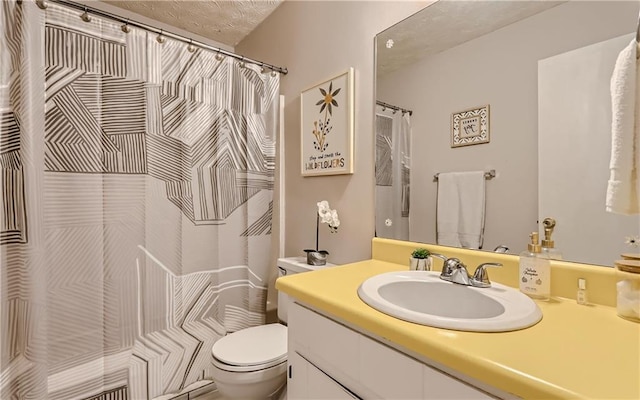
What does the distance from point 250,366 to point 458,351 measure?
3.29ft

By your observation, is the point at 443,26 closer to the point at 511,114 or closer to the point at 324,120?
the point at 511,114

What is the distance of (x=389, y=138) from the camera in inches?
56.6

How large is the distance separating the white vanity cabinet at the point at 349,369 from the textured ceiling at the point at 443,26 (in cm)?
116

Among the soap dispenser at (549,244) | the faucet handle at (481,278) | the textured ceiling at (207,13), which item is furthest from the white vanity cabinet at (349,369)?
the textured ceiling at (207,13)

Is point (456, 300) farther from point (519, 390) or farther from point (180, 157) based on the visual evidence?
point (180, 157)

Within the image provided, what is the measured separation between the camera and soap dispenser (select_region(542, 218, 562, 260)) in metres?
0.93

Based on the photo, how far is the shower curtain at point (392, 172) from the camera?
139cm

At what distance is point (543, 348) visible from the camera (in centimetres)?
60

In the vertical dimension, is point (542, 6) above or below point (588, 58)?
above

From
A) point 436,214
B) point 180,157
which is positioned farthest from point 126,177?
point 436,214

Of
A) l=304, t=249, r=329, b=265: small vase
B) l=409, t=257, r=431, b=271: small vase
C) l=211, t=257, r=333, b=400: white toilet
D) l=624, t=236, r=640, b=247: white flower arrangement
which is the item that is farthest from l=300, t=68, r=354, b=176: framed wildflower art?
l=624, t=236, r=640, b=247: white flower arrangement

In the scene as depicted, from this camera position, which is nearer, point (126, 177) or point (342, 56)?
point (126, 177)

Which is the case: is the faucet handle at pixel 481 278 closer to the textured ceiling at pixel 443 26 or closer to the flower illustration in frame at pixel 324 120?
the textured ceiling at pixel 443 26

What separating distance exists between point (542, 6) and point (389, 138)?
0.69 metres
